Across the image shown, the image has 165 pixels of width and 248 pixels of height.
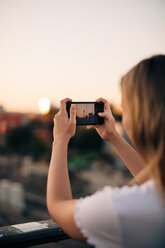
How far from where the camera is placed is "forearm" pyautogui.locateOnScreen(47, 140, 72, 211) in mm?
920

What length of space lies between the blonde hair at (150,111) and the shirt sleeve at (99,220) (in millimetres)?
138

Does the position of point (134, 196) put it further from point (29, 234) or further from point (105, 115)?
point (29, 234)

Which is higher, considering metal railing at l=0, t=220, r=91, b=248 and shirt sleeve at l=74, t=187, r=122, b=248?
shirt sleeve at l=74, t=187, r=122, b=248

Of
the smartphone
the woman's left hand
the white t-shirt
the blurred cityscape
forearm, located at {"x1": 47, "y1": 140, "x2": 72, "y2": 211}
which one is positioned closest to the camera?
the white t-shirt

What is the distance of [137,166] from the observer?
46.3 inches

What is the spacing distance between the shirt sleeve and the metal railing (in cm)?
50

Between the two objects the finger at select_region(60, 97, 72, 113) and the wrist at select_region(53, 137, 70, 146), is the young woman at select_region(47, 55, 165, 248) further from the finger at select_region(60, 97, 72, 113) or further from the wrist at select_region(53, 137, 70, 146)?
the finger at select_region(60, 97, 72, 113)

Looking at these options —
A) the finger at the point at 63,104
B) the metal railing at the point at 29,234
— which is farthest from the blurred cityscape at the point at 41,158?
the finger at the point at 63,104

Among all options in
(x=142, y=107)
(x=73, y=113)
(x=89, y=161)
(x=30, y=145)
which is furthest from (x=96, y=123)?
(x=30, y=145)

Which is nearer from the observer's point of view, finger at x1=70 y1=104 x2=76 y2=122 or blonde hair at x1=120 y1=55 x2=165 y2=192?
blonde hair at x1=120 y1=55 x2=165 y2=192

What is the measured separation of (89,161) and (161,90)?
54508 millimetres

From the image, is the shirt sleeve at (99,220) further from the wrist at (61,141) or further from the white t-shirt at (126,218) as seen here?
the wrist at (61,141)

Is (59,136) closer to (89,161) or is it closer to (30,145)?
(89,161)

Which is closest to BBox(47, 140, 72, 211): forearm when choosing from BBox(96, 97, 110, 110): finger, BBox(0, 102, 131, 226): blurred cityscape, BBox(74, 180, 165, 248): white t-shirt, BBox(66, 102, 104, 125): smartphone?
BBox(74, 180, 165, 248): white t-shirt
